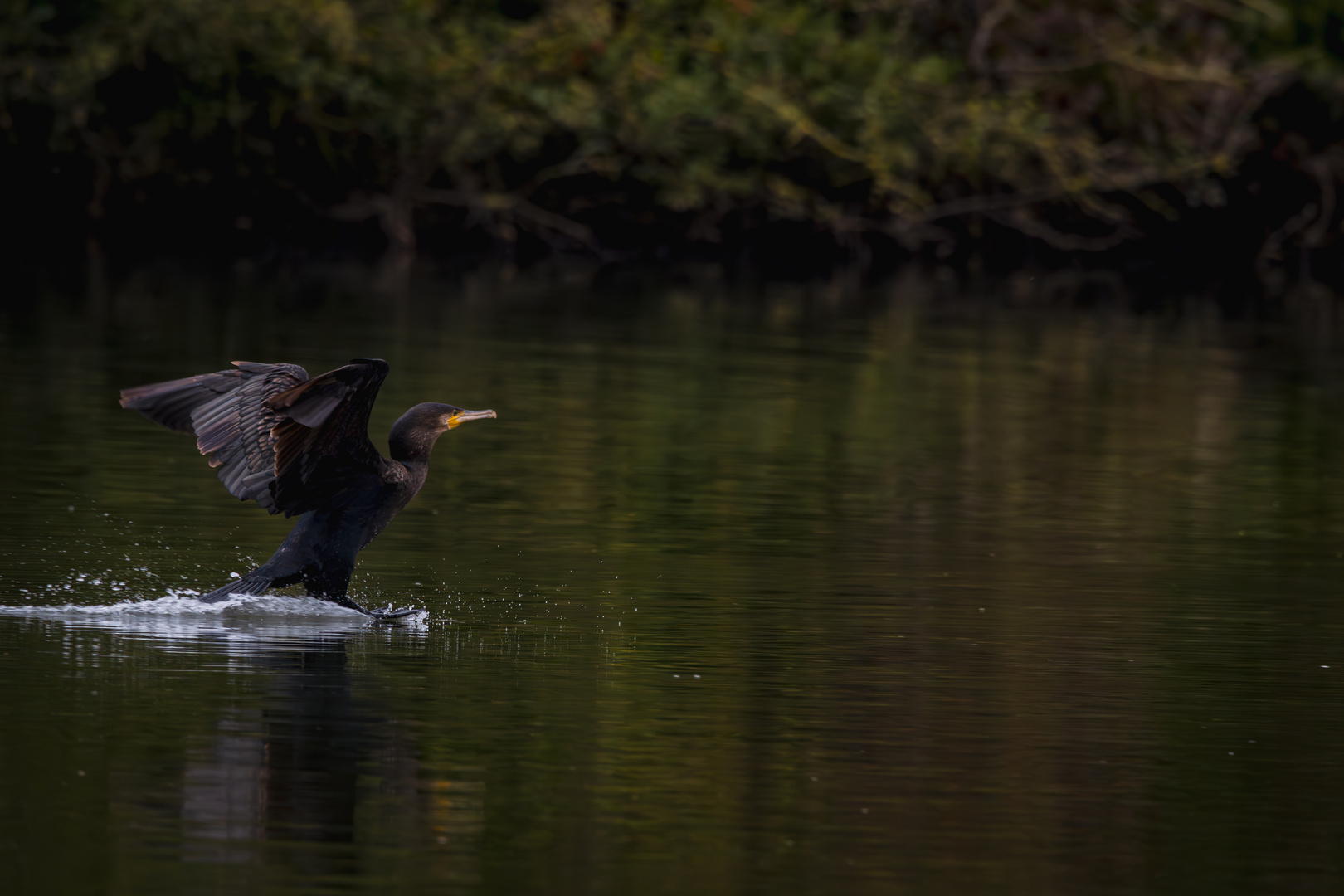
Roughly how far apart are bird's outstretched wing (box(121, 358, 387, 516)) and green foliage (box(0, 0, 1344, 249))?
904 inches

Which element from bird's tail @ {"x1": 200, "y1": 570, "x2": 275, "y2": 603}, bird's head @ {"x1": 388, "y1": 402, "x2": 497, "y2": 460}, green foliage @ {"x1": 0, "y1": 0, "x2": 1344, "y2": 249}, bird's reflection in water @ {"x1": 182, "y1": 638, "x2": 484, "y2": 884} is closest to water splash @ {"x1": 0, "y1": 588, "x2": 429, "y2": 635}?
bird's tail @ {"x1": 200, "y1": 570, "x2": 275, "y2": 603}

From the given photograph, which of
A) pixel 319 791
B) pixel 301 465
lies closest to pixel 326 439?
pixel 301 465

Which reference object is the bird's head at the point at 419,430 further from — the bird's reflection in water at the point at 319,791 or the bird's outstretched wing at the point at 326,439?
the bird's reflection in water at the point at 319,791

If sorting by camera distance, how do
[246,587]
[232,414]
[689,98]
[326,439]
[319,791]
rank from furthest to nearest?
[689,98], [232,414], [246,587], [326,439], [319,791]

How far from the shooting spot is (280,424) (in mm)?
8625

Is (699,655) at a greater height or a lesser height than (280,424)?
lesser

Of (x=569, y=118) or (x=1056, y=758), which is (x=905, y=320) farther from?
(x=1056, y=758)

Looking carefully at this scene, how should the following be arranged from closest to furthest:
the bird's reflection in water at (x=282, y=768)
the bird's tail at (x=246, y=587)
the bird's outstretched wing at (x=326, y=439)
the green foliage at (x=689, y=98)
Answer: the bird's reflection in water at (x=282, y=768)
the bird's outstretched wing at (x=326, y=439)
the bird's tail at (x=246, y=587)
the green foliage at (x=689, y=98)

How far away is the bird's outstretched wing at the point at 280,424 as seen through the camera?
326 inches

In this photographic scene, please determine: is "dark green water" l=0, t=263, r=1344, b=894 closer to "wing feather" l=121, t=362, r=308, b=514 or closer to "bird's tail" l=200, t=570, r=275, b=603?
"bird's tail" l=200, t=570, r=275, b=603

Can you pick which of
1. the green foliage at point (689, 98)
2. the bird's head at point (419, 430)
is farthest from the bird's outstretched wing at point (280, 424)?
the green foliage at point (689, 98)

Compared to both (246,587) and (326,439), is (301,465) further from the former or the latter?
(246,587)

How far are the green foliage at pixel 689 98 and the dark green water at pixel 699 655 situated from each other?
14.6m

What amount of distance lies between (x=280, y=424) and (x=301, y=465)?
33cm
